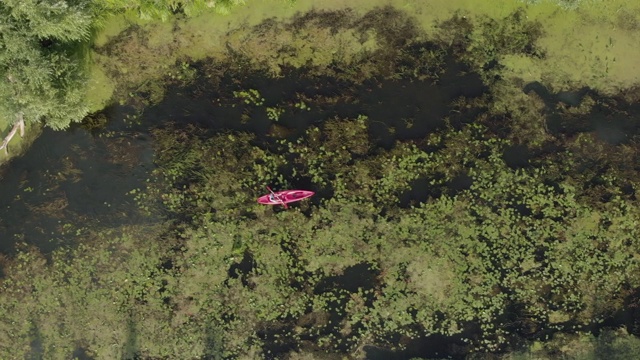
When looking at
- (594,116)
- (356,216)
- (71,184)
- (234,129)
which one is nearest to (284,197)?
(356,216)

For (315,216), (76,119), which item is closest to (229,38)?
(76,119)

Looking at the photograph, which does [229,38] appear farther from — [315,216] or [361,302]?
[361,302]

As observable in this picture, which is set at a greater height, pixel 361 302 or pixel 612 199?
pixel 612 199

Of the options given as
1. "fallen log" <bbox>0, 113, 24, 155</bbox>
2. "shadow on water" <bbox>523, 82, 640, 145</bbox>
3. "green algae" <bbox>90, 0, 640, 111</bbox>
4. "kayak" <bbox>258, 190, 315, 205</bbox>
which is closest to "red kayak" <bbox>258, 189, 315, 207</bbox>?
"kayak" <bbox>258, 190, 315, 205</bbox>

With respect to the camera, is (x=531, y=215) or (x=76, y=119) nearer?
(x=76, y=119)

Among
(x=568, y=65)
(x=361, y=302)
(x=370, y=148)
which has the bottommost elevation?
(x=361, y=302)

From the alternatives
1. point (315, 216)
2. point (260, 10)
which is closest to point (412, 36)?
point (260, 10)

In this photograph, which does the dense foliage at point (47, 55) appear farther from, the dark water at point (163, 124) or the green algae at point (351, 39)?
the dark water at point (163, 124)

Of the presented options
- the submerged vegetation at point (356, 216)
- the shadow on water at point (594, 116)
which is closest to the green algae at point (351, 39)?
the submerged vegetation at point (356, 216)

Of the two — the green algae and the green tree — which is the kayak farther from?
the green tree
